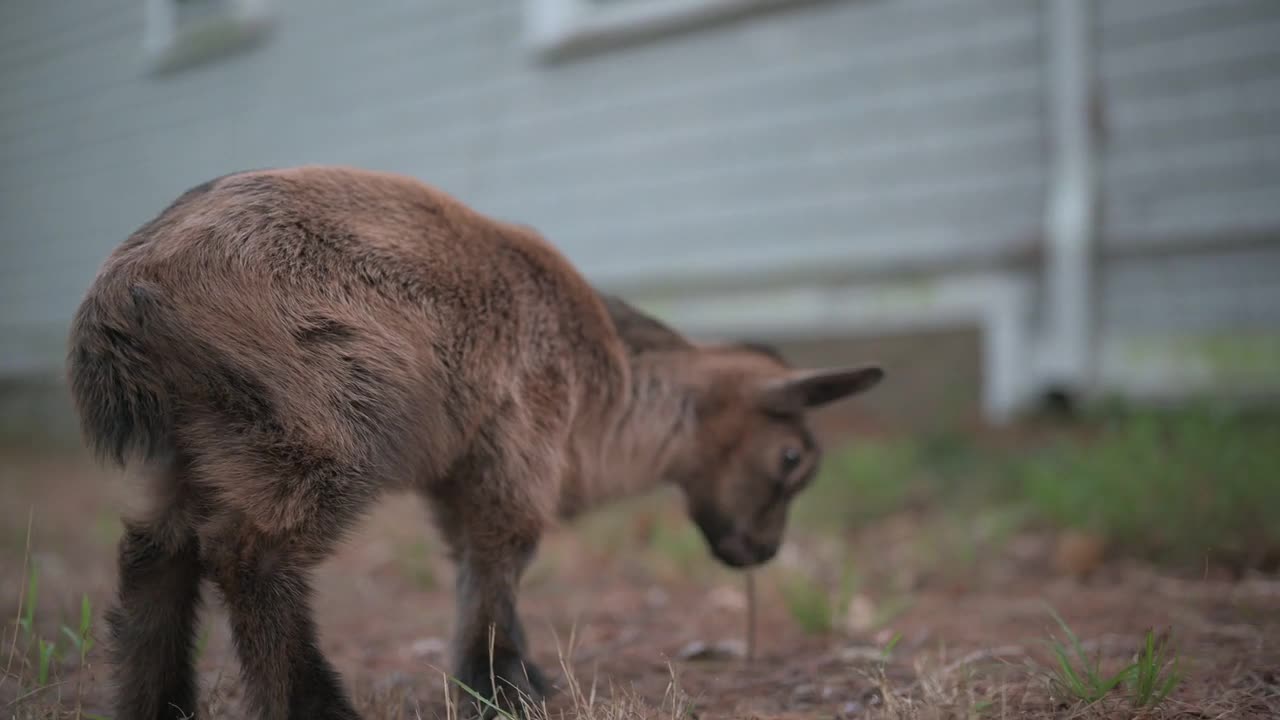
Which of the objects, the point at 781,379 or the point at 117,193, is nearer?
the point at 781,379

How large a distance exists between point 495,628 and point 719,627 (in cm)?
133

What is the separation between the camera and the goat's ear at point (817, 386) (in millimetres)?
3553

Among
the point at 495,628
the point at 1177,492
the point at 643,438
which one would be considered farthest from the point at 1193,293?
the point at 495,628

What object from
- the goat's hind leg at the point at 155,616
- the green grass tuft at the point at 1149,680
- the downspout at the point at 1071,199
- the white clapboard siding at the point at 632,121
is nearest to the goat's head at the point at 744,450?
the green grass tuft at the point at 1149,680

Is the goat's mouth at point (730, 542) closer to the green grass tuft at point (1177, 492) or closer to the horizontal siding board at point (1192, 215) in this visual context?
the green grass tuft at point (1177, 492)

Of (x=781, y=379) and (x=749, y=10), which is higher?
(x=749, y=10)

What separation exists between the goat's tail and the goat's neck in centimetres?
138

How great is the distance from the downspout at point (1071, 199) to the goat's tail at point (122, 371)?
5.20m

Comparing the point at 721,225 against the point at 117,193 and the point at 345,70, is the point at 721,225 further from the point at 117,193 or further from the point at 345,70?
the point at 117,193

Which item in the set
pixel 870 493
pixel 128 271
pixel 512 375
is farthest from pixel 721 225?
pixel 128 271

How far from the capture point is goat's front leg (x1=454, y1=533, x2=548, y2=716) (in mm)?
2717

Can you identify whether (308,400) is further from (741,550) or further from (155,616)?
(741,550)

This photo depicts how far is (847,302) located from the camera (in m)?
6.93

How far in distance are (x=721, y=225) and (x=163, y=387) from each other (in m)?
5.33
